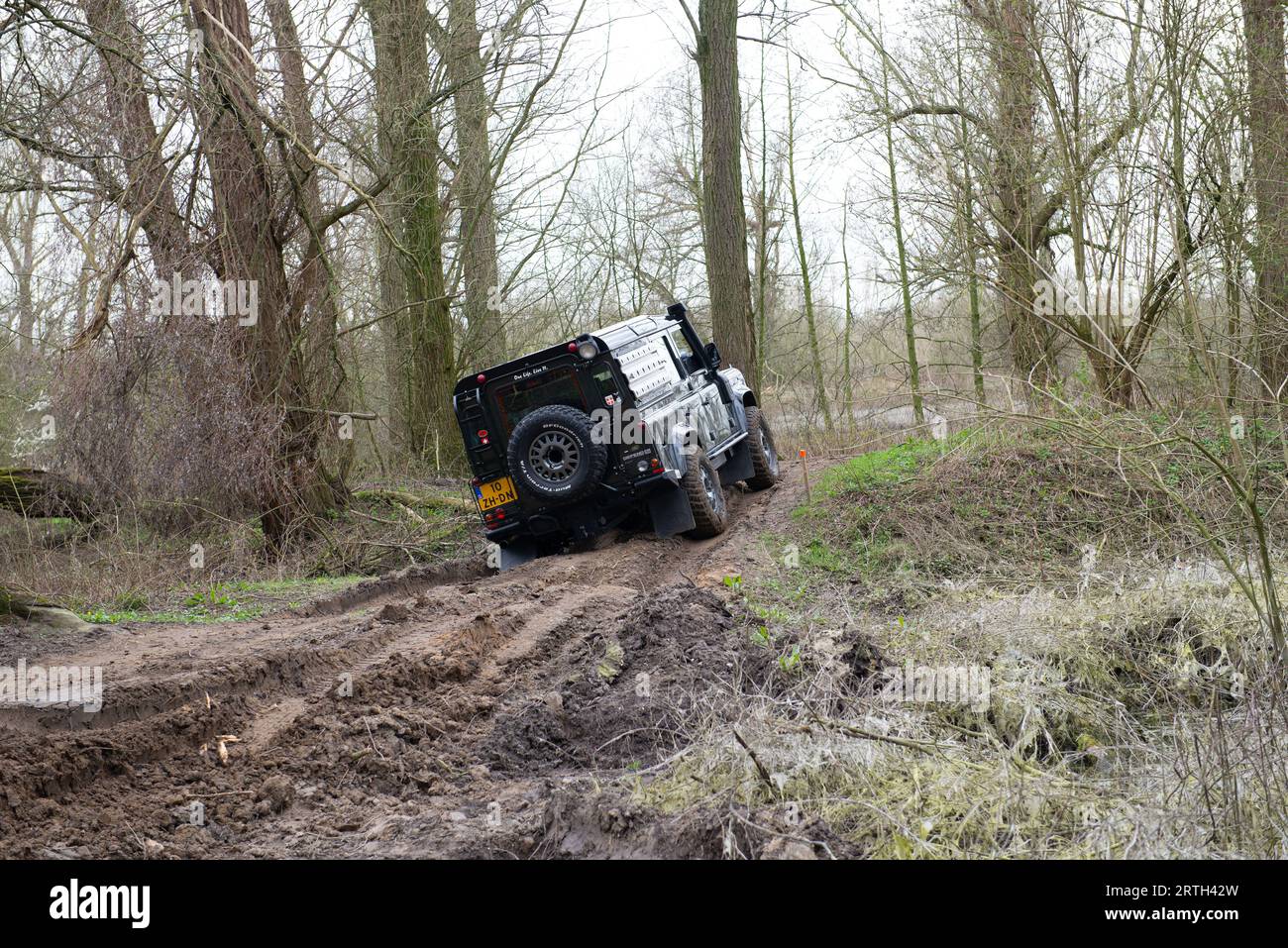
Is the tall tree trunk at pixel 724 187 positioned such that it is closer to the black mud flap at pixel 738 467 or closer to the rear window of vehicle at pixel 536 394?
the black mud flap at pixel 738 467

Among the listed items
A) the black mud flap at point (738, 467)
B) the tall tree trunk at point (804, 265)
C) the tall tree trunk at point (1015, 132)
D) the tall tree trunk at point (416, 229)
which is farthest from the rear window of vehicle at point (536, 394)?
the tall tree trunk at point (804, 265)

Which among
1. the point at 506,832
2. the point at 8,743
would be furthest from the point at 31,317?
the point at 506,832

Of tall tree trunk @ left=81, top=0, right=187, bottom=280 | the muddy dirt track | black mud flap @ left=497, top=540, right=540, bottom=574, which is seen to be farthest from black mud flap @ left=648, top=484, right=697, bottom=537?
tall tree trunk @ left=81, top=0, right=187, bottom=280

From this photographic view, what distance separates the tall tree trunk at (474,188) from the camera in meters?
14.7

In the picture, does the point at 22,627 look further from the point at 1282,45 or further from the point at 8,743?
the point at 1282,45

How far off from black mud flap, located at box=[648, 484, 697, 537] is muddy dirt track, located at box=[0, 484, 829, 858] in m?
2.33

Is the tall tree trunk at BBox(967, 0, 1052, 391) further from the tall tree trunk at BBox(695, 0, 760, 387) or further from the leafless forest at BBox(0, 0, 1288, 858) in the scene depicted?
the tall tree trunk at BBox(695, 0, 760, 387)

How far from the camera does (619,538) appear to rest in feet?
39.6

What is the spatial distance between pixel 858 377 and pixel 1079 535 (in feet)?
50.1

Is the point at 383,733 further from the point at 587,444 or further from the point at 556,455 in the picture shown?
the point at 556,455

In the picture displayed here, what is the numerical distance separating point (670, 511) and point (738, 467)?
10.4ft

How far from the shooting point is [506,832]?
4.57m

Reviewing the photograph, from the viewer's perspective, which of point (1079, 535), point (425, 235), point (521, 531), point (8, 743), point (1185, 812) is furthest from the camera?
point (425, 235)

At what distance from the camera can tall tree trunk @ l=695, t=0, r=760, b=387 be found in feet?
58.7
